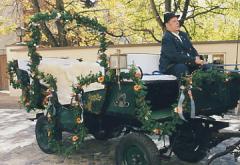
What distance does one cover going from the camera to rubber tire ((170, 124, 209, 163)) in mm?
5757

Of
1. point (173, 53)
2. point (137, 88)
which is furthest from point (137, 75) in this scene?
point (173, 53)

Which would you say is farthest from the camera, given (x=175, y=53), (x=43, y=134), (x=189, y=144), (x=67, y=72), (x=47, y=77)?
(x=43, y=134)

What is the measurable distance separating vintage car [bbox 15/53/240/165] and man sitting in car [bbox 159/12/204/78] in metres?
0.17

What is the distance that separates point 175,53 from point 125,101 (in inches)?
37.2

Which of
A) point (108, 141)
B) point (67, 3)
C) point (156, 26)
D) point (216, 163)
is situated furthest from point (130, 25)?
point (216, 163)

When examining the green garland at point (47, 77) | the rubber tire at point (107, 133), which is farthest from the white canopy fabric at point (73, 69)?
the rubber tire at point (107, 133)

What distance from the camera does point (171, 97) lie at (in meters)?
5.79

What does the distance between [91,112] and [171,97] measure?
119 centimetres

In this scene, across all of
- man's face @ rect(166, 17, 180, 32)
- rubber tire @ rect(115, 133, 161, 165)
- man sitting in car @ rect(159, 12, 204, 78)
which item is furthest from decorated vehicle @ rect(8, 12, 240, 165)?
man's face @ rect(166, 17, 180, 32)

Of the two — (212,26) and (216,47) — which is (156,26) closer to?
(212,26)

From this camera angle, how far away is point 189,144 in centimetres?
605

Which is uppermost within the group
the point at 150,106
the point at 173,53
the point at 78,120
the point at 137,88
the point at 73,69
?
the point at 173,53

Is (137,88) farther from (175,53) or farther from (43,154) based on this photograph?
(43,154)

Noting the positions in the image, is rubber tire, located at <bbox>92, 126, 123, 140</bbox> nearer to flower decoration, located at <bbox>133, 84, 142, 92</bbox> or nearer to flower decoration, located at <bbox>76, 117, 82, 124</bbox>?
flower decoration, located at <bbox>76, 117, 82, 124</bbox>
